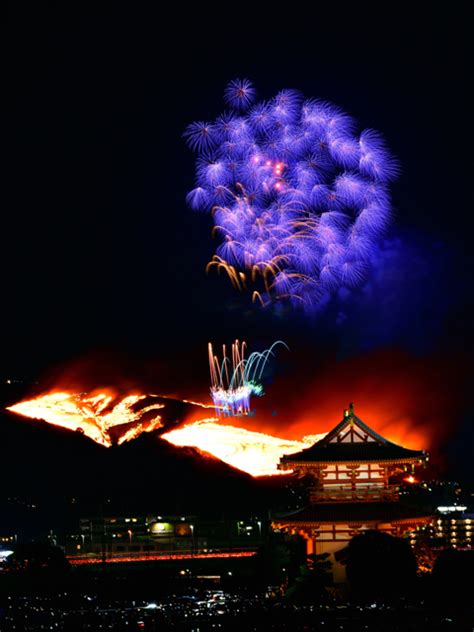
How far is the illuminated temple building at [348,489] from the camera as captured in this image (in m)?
38.6

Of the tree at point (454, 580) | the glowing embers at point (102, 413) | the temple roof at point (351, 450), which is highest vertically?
the glowing embers at point (102, 413)

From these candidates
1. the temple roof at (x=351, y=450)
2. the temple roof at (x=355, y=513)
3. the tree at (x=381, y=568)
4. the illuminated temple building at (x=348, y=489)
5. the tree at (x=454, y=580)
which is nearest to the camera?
the tree at (x=454, y=580)

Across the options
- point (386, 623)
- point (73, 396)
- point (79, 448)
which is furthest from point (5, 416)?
point (386, 623)

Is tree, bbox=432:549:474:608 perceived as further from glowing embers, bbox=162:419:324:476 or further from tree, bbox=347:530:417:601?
glowing embers, bbox=162:419:324:476

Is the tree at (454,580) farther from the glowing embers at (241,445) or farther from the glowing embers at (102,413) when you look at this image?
the glowing embers at (102,413)

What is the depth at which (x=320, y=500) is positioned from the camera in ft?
130

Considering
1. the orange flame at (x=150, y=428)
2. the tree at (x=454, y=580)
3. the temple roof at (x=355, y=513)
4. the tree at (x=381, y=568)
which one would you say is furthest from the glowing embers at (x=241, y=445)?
the tree at (x=454, y=580)

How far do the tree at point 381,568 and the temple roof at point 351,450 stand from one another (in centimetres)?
499

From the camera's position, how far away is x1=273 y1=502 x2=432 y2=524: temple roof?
126 feet

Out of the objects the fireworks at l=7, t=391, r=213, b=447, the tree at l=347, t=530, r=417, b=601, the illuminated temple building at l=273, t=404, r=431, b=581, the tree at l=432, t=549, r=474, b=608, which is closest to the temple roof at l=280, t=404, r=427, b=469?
the illuminated temple building at l=273, t=404, r=431, b=581

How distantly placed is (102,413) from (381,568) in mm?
38724

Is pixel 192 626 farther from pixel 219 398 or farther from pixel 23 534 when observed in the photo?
pixel 23 534

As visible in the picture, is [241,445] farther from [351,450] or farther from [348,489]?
[351,450]

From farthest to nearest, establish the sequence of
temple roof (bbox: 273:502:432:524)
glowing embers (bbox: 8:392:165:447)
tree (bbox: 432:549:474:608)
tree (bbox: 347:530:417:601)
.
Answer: glowing embers (bbox: 8:392:165:447), temple roof (bbox: 273:502:432:524), tree (bbox: 347:530:417:601), tree (bbox: 432:549:474:608)
